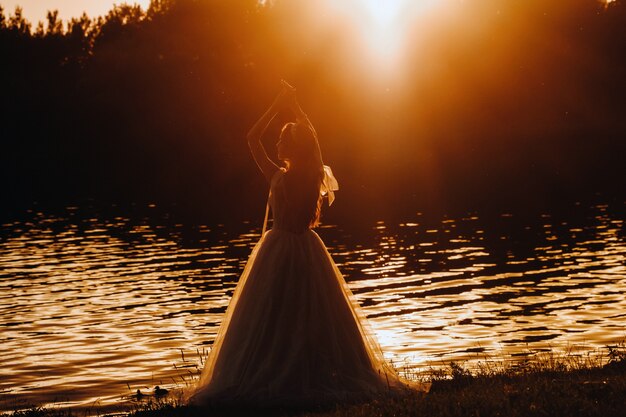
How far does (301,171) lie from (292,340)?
2075 mm

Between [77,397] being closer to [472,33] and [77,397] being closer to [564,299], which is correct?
[564,299]

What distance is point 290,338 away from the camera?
11.8m

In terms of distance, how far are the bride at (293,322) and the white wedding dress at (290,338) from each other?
1 cm

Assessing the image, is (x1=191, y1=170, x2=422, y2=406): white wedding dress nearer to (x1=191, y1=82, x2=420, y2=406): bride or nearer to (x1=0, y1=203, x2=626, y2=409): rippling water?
(x1=191, y1=82, x2=420, y2=406): bride

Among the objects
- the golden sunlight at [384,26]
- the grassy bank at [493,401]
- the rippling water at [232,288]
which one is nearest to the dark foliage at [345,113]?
the golden sunlight at [384,26]

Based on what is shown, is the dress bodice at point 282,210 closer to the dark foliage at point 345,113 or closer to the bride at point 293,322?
the bride at point 293,322

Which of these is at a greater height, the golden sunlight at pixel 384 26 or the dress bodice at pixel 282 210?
the golden sunlight at pixel 384 26

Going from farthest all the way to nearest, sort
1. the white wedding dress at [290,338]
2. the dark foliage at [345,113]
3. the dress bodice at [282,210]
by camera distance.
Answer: the dark foliage at [345,113]
the dress bodice at [282,210]
the white wedding dress at [290,338]

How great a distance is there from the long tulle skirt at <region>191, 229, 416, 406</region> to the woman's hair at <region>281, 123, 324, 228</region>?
0.38 meters

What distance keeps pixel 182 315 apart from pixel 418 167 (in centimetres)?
5291

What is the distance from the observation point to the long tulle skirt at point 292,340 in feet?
37.7

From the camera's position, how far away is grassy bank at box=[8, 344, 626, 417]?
9.61m

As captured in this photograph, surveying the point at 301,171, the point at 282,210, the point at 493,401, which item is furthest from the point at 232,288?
the point at 493,401

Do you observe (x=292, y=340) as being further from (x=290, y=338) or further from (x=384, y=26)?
(x=384, y=26)
